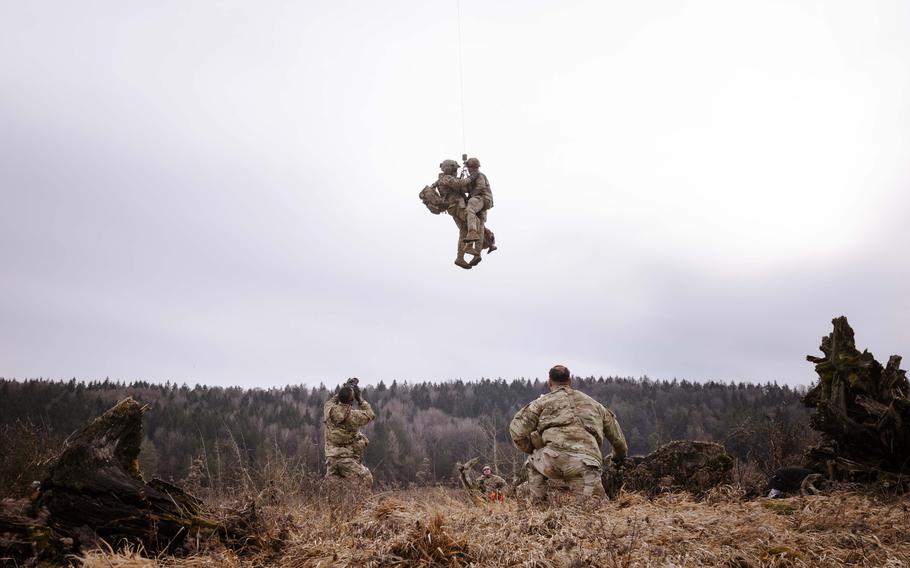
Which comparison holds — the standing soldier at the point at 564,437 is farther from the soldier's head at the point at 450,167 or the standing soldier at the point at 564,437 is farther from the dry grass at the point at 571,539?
the soldier's head at the point at 450,167

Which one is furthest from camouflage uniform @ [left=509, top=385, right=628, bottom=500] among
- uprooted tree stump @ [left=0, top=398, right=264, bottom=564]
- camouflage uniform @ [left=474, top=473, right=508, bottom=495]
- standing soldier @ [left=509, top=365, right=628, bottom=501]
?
camouflage uniform @ [left=474, top=473, right=508, bottom=495]

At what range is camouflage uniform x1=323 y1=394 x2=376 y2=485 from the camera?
396 inches

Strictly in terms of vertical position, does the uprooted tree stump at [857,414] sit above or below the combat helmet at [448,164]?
below

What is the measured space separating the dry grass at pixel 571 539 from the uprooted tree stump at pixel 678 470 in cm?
215

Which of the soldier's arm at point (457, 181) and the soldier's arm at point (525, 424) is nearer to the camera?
the soldier's arm at point (525, 424)

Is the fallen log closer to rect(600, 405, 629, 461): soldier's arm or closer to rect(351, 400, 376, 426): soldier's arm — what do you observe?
rect(600, 405, 629, 461): soldier's arm

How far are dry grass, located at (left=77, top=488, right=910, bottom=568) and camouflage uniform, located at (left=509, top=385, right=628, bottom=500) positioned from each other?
0.59 meters

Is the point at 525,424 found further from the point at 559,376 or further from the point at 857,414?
the point at 857,414

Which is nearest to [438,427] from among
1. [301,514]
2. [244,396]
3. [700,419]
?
[244,396]

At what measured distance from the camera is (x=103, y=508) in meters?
4.23

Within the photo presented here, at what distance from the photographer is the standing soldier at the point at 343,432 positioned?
10.1 m

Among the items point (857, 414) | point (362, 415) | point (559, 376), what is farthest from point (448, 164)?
point (857, 414)

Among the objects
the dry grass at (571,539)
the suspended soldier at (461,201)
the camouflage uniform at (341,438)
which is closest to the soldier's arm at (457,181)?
the suspended soldier at (461,201)

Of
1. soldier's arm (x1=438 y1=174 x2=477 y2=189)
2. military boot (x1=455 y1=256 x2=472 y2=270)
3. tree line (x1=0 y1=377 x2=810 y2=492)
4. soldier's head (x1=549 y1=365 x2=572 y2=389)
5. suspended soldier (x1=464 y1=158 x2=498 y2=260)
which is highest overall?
soldier's arm (x1=438 y1=174 x2=477 y2=189)
